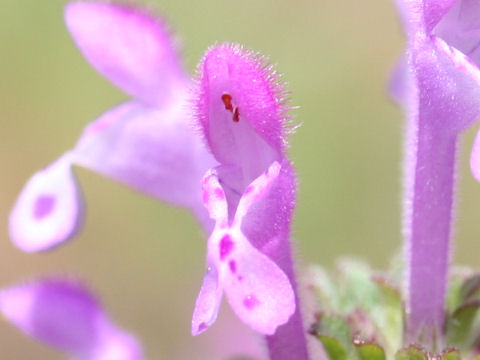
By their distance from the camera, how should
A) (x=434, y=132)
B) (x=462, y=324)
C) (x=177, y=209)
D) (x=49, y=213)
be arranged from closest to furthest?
(x=434, y=132) → (x=462, y=324) → (x=49, y=213) → (x=177, y=209)

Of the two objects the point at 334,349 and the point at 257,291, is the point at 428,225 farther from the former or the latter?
the point at 257,291

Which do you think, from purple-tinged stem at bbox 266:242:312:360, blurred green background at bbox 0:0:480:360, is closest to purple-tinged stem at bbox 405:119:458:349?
purple-tinged stem at bbox 266:242:312:360

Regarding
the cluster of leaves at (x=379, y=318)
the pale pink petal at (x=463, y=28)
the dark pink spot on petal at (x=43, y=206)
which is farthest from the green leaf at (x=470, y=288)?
the dark pink spot on petal at (x=43, y=206)

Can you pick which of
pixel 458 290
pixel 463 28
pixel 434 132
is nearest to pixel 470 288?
pixel 458 290

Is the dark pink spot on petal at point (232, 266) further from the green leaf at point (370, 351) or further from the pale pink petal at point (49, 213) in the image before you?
the pale pink petal at point (49, 213)

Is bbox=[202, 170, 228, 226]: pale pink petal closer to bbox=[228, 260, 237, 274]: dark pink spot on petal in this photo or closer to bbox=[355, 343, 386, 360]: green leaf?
bbox=[228, 260, 237, 274]: dark pink spot on petal

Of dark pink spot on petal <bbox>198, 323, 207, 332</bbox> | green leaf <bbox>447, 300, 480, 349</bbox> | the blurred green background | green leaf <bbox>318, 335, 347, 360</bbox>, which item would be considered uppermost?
the blurred green background
